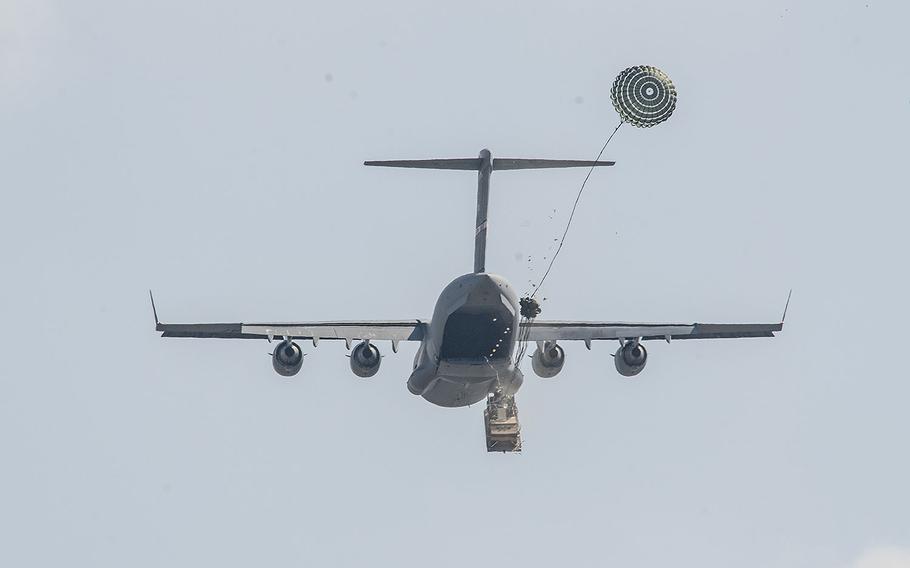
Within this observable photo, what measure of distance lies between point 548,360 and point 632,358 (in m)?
2.57

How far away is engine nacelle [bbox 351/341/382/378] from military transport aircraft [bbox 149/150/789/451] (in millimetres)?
29

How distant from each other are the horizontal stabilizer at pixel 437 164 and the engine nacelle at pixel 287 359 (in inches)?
259

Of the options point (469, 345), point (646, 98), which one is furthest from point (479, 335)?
point (646, 98)

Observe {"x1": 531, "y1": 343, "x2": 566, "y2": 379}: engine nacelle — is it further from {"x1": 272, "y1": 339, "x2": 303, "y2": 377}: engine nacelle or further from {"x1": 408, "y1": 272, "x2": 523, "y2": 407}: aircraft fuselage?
{"x1": 272, "y1": 339, "x2": 303, "y2": 377}: engine nacelle

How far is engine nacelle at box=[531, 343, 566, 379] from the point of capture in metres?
47.0

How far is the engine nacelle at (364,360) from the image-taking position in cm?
4575

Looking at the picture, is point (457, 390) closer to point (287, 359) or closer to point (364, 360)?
point (364, 360)

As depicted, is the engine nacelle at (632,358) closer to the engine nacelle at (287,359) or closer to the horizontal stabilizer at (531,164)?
the horizontal stabilizer at (531,164)

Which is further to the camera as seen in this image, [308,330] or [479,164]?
[308,330]

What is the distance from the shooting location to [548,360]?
47.1m

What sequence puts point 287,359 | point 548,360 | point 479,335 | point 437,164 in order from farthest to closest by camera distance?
point 548,360 → point 287,359 → point 437,164 → point 479,335

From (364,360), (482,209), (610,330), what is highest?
(482,209)

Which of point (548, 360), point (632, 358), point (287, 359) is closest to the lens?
point (287, 359)

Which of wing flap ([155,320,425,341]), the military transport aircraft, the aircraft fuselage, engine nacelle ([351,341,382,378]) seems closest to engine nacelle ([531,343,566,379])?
the military transport aircraft
